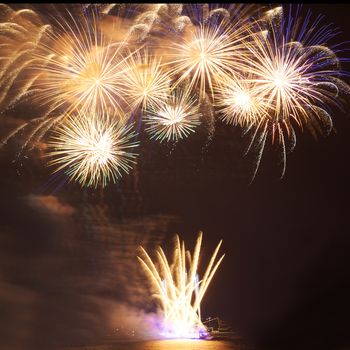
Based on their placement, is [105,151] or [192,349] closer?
[105,151]

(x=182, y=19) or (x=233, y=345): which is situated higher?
A: (x=182, y=19)

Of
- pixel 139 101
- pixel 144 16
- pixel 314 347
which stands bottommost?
Answer: pixel 314 347

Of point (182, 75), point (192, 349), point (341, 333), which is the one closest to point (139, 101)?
point (182, 75)

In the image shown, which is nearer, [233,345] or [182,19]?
[182,19]

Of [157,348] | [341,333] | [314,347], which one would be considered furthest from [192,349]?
[341,333]

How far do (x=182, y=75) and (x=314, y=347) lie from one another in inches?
606

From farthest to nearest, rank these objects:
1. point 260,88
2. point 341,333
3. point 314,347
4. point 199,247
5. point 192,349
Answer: point 192,349 → point 314,347 → point 341,333 → point 199,247 → point 260,88

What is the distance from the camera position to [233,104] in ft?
35.6

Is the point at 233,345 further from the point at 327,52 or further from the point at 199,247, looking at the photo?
the point at 327,52

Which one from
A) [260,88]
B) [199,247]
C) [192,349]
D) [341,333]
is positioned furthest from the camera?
[192,349]

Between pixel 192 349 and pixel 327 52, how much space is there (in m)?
18.7

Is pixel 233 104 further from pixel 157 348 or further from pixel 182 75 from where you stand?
pixel 157 348

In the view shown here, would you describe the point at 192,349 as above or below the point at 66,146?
below

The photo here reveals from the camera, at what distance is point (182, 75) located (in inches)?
407
